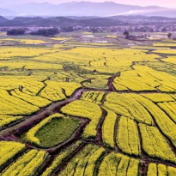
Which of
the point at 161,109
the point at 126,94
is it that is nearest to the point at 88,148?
the point at 161,109

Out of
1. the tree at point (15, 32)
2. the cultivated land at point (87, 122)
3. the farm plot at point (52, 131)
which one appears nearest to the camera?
the cultivated land at point (87, 122)

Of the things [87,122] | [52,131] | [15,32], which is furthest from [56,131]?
[15,32]

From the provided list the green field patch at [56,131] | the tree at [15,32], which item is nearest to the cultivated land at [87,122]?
the green field patch at [56,131]

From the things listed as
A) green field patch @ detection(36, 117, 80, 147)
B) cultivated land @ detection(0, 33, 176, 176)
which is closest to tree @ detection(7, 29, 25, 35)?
cultivated land @ detection(0, 33, 176, 176)

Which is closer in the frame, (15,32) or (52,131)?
(52,131)

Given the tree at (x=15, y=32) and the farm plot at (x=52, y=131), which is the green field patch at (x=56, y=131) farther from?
the tree at (x=15, y=32)

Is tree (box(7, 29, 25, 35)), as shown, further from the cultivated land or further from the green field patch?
the green field patch

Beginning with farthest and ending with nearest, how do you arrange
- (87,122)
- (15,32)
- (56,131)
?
(15,32) < (87,122) < (56,131)

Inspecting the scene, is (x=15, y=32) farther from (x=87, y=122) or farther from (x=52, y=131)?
(x=52, y=131)

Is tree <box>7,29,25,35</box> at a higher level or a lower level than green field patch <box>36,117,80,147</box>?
higher
